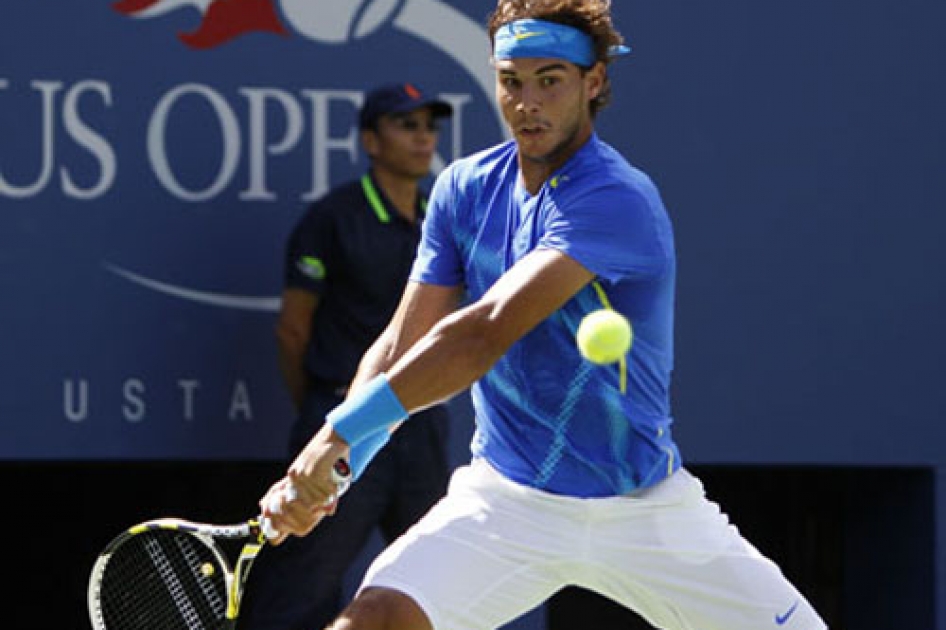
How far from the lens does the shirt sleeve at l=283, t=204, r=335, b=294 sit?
20.0ft

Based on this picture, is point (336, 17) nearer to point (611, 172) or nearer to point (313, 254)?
point (313, 254)

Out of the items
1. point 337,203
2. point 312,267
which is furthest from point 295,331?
point 337,203

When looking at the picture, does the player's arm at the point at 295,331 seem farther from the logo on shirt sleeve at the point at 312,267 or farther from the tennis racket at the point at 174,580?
the tennis racket at the point at 174,580

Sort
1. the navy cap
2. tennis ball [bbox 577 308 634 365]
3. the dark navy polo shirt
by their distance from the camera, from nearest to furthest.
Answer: tennis ball [bbox 577 308 634 365]
the dark navy polo shirt
the navy cap

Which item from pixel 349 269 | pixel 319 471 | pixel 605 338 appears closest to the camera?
pixel 605 338

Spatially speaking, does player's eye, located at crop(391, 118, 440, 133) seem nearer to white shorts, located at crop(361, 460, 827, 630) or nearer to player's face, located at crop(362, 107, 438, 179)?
player's face, located at crop(362, 107, 438, 179)

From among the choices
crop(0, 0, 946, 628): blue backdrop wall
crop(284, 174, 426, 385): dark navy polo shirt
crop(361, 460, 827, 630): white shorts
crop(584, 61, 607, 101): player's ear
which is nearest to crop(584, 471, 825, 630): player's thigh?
crop(361, 460, 827, 630): white shorts

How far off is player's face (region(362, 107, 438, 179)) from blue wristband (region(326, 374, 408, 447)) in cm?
223

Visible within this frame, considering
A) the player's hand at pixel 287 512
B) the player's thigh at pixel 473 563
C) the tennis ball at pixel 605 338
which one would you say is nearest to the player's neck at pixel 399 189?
the player's thigh at pixel 473 563

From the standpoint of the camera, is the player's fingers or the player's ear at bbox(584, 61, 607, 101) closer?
the player's fingers

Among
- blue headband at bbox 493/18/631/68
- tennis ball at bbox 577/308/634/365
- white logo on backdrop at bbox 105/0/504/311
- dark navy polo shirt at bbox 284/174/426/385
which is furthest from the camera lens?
white logo on backdrop at bbox 105/0/504/311

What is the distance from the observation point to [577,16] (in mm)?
4410

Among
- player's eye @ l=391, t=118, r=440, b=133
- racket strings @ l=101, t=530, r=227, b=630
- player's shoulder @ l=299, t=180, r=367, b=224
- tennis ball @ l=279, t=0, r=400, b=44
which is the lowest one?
racket strings @ l=101, t=530, r=227, b=630

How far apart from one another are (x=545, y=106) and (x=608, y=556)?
0.87 metres
